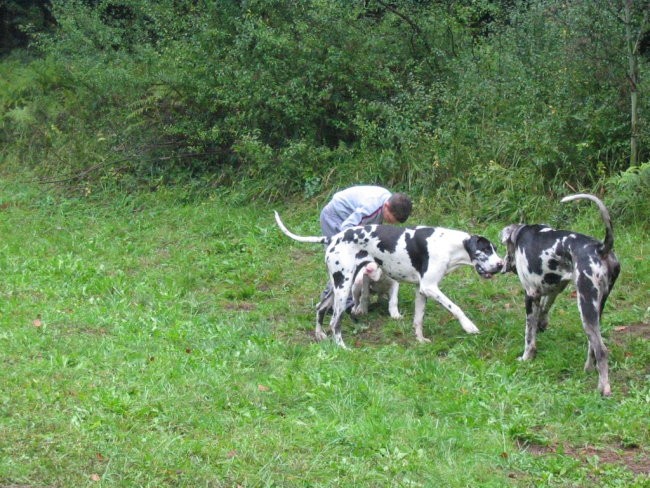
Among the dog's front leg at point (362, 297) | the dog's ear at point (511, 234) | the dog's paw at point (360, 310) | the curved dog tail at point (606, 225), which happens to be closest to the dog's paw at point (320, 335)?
the dog's front leg at point (362, 297)

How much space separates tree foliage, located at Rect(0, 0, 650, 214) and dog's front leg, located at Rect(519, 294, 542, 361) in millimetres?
4712

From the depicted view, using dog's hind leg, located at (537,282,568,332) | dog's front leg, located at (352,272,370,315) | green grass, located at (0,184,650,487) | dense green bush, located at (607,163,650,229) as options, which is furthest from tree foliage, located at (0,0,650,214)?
dog's hind leg, located at (537,282,568,332)

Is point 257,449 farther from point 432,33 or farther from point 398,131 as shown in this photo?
point 432,33

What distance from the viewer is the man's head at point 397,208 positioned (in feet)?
32.7

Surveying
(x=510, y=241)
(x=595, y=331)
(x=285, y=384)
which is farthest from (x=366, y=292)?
(x=595, y=331)

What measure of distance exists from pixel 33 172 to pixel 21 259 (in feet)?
20.6

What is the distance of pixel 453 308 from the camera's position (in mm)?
9547

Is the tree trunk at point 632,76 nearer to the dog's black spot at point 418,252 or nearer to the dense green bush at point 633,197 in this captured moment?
the dense green bush at point 633,197

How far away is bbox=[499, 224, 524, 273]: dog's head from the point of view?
902 centimetres

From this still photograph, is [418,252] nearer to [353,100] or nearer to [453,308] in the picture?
[453,308]

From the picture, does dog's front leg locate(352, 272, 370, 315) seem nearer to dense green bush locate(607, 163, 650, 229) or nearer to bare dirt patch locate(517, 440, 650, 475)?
bare dirt patch locate(517, 440, 650, 475)

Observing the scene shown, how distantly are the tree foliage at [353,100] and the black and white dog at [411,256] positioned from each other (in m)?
3.83

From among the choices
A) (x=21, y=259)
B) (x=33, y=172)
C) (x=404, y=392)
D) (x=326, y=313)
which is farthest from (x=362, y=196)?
(x=33, y=172)

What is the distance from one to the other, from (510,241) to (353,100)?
7.74 m
